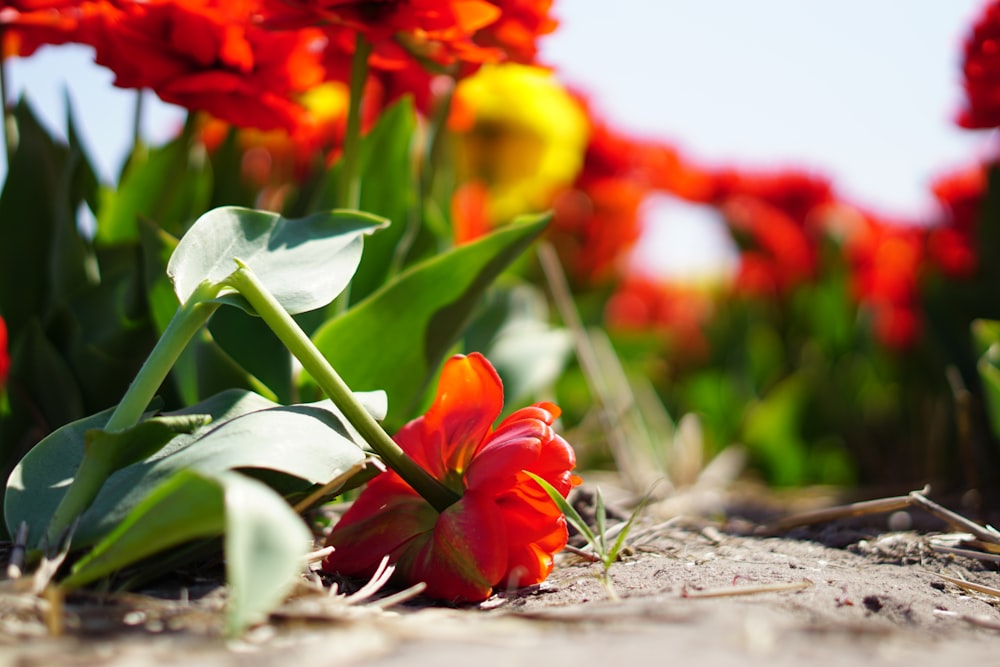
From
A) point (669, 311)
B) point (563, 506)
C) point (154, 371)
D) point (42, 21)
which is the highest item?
point (42, 21)

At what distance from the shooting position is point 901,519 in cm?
123

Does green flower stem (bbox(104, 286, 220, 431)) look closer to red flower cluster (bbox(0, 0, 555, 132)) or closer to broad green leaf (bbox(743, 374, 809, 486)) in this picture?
red flower cluster (bbox(0, 0, 555, 132))

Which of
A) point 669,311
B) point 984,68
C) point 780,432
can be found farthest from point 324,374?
point 669,311

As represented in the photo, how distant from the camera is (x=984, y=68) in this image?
4.20 ft

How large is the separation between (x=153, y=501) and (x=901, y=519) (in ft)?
3.26

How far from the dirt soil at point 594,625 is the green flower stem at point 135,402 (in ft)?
0.21

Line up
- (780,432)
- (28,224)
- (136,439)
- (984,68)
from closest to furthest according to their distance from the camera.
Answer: (136,439) < (28,224) < (984,68) < (780,432)

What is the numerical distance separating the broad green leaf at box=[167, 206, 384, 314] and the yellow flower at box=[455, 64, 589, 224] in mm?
1363

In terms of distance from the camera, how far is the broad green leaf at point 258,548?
18.5 inches

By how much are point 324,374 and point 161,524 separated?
181mm

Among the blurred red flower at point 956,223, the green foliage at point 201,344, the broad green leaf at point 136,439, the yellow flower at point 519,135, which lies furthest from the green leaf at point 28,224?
the blurred red flower at point 956,223

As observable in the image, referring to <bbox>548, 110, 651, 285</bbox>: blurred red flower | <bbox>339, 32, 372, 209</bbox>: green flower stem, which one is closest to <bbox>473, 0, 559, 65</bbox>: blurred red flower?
<bbox>339, 32, 372, 209</bbox>: green flower stem

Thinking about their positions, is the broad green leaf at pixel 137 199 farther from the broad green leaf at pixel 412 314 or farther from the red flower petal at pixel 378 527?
the red flower petal at pixel 378 527

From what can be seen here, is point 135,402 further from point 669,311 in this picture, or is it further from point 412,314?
point 669,311
